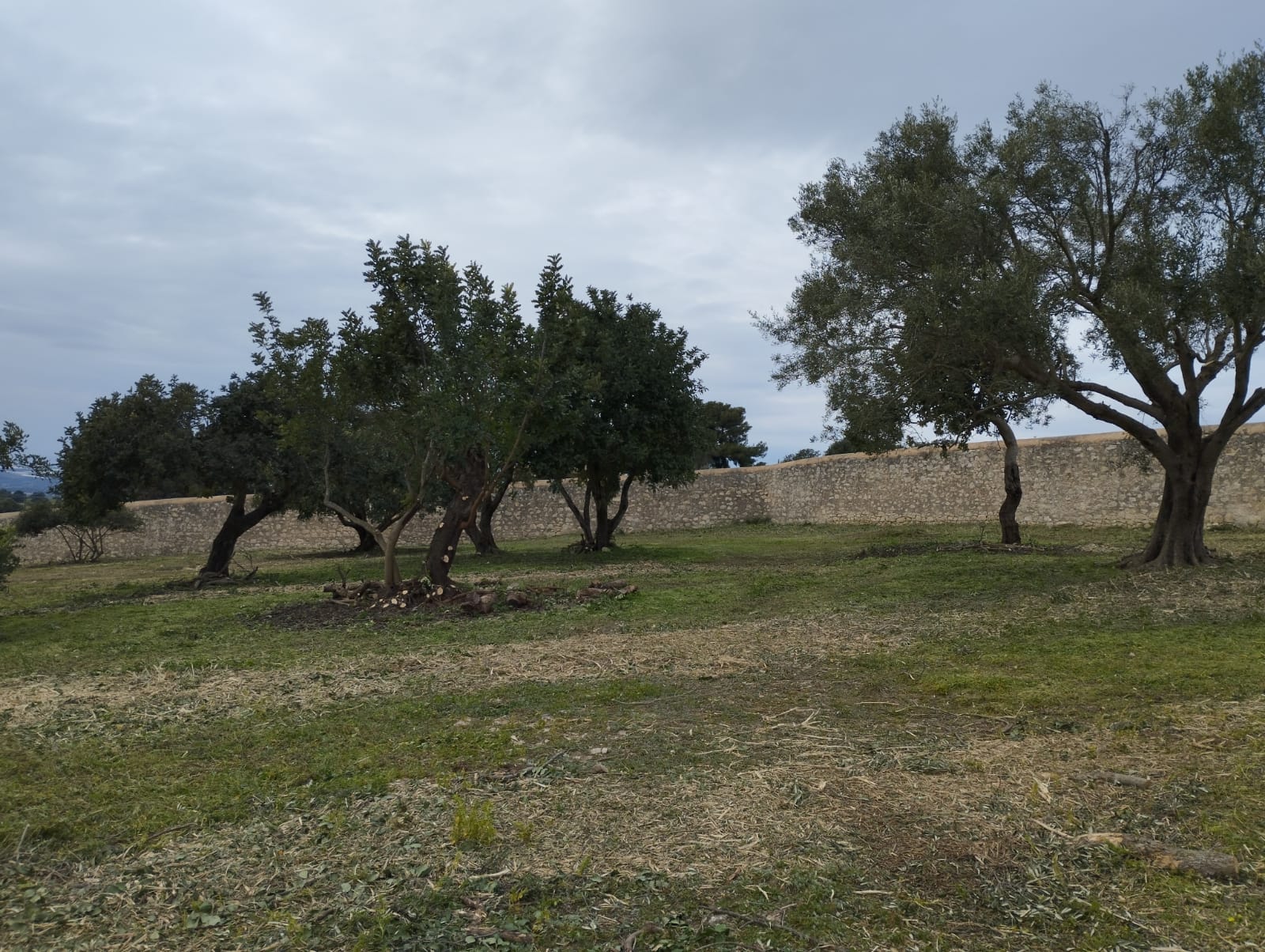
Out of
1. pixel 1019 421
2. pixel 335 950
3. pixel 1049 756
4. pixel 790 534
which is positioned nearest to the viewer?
pixel 335 950

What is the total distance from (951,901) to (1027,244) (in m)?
11.1

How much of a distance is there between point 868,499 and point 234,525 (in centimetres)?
1765

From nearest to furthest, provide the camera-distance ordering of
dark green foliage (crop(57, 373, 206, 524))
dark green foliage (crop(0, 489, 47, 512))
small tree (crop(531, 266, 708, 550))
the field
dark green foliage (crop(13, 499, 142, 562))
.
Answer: the field, dark green foliage (crop(57, 373, 206, 524)), small tree (crop(531, 266, 708, 550)), dark green foliage (crop(13, 499, 142, 562)), dark green foliage (crop(0, 489, 47, 512))

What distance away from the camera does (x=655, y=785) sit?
4.43 m

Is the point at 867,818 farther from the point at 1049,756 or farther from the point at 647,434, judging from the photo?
the point at 647,434

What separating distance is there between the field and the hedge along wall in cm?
1036

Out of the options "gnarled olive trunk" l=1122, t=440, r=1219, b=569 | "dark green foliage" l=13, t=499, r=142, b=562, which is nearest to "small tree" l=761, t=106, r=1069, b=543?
"gnarled olive trunk" l=1122, t=440, r=1219, b=569

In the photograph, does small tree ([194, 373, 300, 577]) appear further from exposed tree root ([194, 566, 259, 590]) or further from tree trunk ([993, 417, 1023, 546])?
tree trunk ([993, 417, 1023, 546])

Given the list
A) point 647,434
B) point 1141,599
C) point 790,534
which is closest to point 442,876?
point 1141,599

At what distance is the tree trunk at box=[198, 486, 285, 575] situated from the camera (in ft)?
61.3

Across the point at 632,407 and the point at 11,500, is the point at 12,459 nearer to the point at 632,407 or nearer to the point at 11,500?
the point at 632,407

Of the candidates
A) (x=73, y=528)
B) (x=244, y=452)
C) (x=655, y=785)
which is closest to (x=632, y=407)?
(x=244, y=452)

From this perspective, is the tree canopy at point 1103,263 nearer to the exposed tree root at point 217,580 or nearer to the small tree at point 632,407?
the small tree at point 632,407

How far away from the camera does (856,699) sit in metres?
6.16
